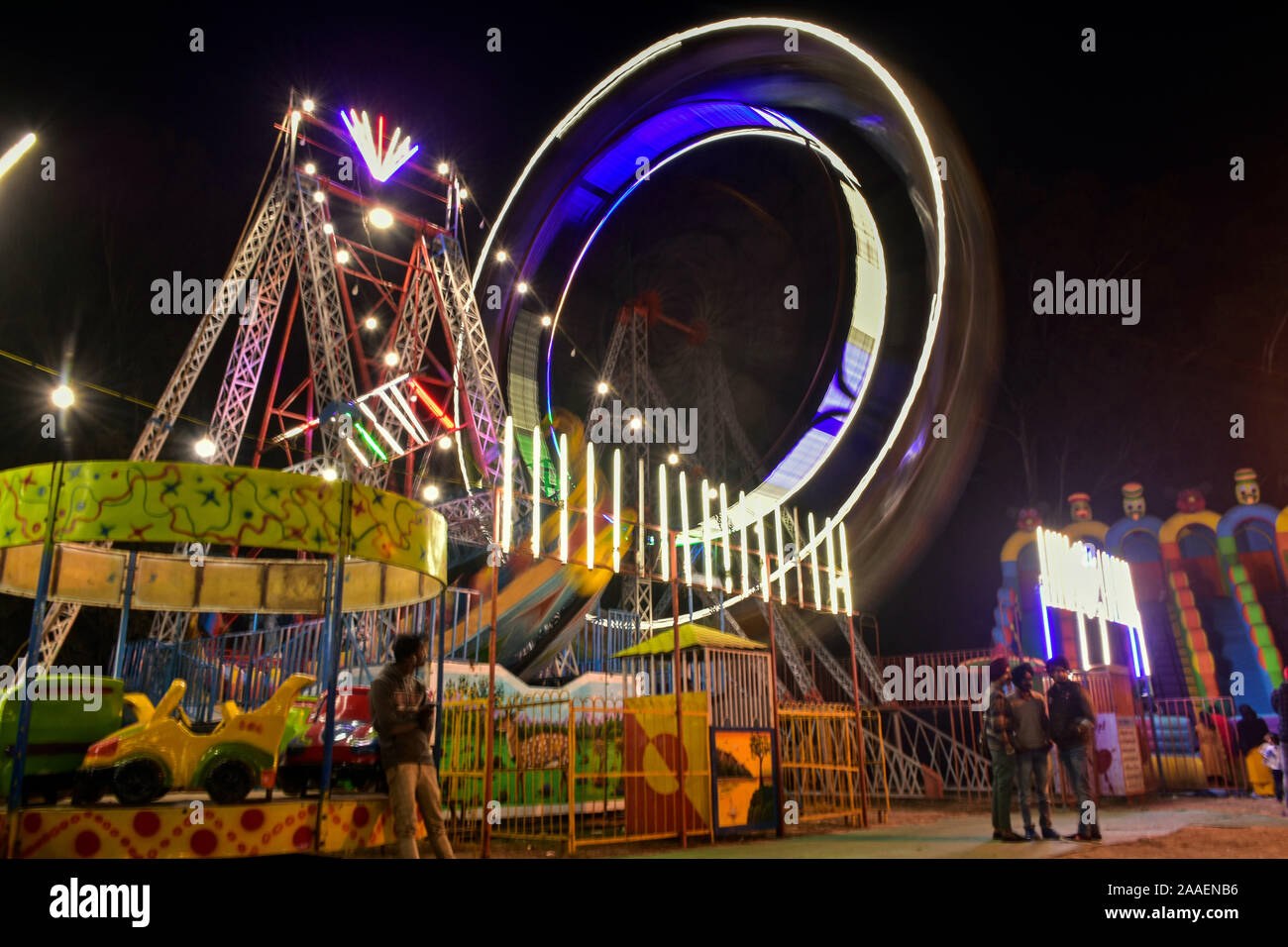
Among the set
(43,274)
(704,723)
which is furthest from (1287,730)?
(43,274)

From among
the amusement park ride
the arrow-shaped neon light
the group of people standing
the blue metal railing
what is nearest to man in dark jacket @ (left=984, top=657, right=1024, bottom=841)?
the group of people standing

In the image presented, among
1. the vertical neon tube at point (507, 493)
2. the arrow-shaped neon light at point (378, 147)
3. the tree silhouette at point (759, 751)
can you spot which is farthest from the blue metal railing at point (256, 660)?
the arrow-shaped neon light at point (378, 147)

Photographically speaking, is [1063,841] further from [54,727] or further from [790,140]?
[790,140]

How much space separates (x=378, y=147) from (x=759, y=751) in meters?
16.4

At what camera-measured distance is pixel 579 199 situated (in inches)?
905

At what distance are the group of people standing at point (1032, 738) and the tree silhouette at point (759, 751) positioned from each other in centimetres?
248

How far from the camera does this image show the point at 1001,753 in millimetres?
8555

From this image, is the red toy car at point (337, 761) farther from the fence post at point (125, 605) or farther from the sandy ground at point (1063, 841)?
the sandy ground at point (1063, 841)

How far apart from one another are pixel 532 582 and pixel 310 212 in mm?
9341

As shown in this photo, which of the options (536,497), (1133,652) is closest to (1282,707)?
(1133,652)

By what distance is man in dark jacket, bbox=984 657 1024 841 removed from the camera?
8.34 metres

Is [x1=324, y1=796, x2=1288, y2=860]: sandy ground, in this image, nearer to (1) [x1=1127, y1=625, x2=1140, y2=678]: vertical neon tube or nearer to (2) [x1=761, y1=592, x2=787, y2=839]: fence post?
(2) [x1=761, y1=592, x2=787, y2=839]: fence post

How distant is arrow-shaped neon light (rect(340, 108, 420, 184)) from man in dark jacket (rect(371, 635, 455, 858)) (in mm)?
16280
